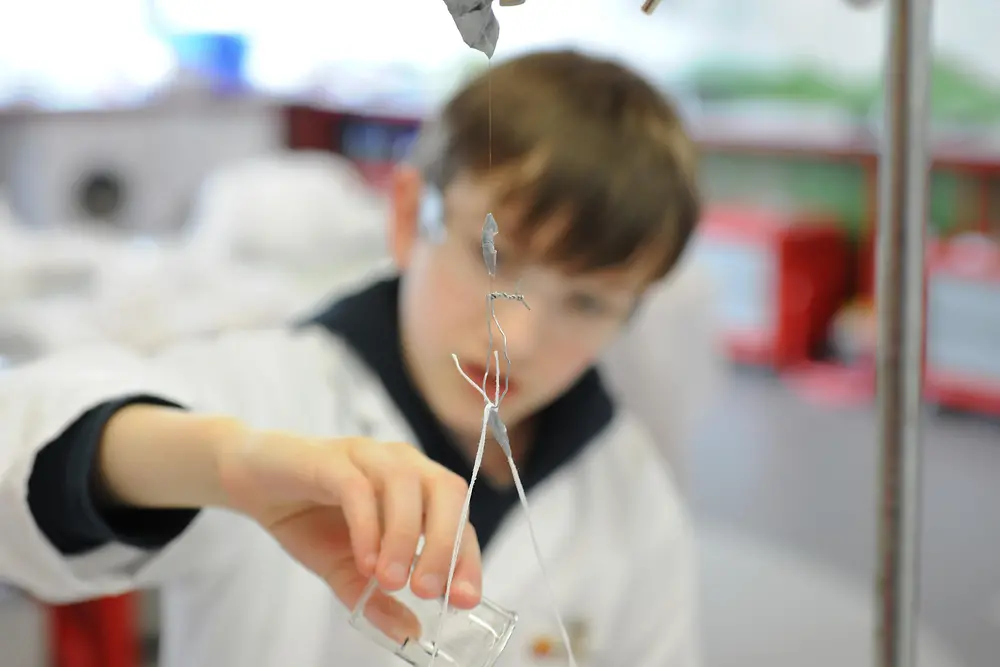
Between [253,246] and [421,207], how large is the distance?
56cm

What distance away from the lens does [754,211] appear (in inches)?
66.6

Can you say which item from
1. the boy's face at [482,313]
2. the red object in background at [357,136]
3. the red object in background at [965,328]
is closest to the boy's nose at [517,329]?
the boy's face at [482,313]

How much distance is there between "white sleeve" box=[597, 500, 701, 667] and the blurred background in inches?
2.8

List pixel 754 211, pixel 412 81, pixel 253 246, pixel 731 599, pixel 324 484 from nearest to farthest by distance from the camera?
pixel 324 484 < pixel 731 599 < pixel 412 81 < pixel 253 246 < pixel 754 211

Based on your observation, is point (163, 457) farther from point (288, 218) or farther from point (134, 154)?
point (134, 154)

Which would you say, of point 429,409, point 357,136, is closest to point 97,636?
point 429,409

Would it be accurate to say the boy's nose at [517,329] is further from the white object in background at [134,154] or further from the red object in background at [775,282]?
the red object in background at [775,282]

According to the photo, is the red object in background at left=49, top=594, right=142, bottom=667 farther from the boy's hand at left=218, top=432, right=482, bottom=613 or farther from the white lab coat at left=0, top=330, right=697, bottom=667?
the boy's hand at left=218, top=432, right=482, bottom=613

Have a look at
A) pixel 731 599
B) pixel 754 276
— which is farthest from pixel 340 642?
pixel 754 276

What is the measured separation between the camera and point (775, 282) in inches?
62.0

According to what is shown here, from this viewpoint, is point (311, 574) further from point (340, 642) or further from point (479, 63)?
point (479, 63)

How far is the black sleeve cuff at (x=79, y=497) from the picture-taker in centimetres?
28

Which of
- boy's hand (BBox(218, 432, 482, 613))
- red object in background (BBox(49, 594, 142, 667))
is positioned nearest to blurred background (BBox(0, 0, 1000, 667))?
red object in background (BBox(49, 594, 142, 667))

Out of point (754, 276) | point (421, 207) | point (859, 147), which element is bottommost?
point (754, 276)
